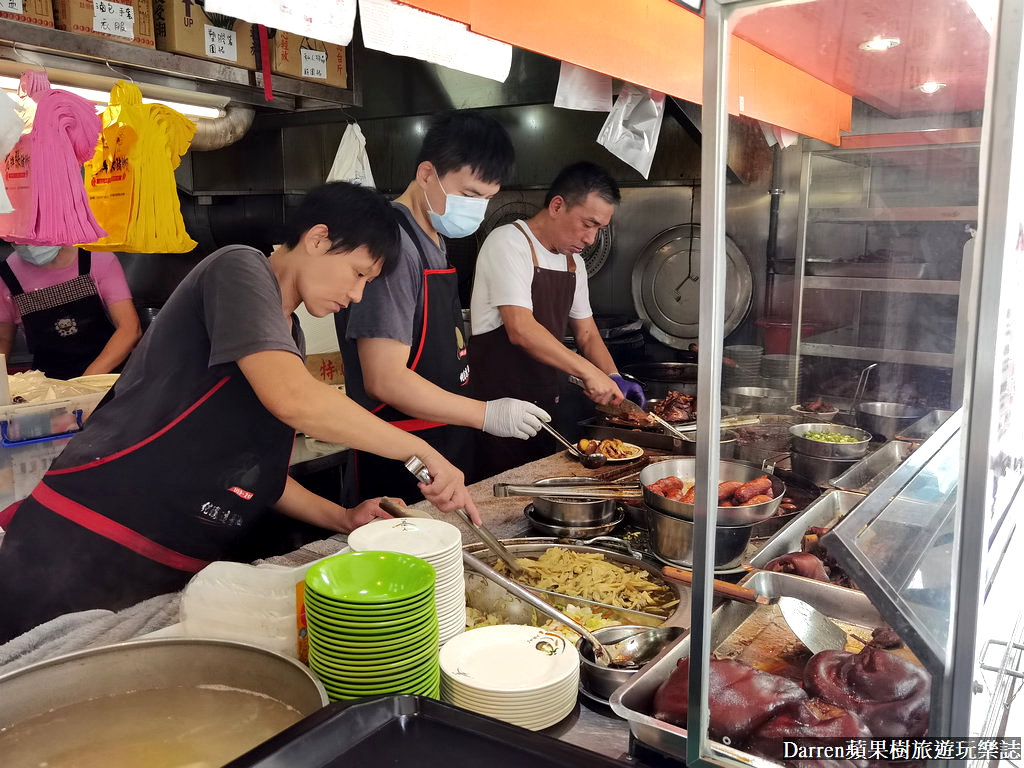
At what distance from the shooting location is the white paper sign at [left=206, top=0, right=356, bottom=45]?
1.44 metres

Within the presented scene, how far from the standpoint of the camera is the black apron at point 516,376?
13.3 feet

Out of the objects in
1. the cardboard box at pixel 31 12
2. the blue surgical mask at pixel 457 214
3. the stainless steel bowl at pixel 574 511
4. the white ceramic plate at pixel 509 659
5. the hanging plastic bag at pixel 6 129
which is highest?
the cardboard box at pixel 31 12

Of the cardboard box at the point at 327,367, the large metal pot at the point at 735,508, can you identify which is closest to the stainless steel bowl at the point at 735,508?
the large metal pot at the point at 735,508

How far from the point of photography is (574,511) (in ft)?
7.49

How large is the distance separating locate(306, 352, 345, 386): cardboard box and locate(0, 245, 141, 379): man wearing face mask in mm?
1113

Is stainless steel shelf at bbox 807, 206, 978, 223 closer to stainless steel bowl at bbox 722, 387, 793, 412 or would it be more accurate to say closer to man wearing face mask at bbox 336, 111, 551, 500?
stainless steel bowl at bbox 722, 387, 793, 412

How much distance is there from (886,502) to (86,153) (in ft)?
11.2

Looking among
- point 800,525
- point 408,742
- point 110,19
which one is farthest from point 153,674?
point 110,19

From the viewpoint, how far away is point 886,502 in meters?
1.03

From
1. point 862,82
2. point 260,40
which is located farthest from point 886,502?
point 260,40

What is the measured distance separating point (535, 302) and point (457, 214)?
115 cm

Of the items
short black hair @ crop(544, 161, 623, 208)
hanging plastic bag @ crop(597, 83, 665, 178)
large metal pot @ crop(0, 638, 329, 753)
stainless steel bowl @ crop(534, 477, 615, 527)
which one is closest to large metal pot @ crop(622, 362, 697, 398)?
short black hair @ crop(544, 161, 623, 208)

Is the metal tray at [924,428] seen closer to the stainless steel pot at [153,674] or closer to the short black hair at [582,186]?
the stainless steel pot at [153,674]

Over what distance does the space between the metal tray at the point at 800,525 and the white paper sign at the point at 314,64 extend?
4176mm
